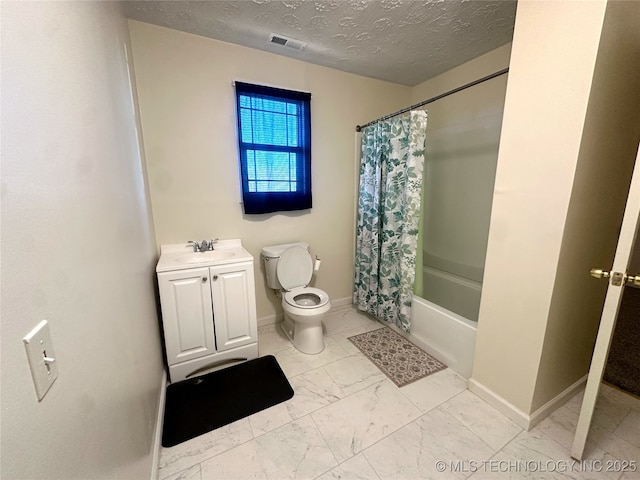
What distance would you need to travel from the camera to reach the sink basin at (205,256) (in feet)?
6.27

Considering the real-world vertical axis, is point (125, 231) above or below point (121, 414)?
above

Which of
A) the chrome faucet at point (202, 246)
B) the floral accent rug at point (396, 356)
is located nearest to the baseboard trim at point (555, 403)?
the floral accent rug at point (396, 356)

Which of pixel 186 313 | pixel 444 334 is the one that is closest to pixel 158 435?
pixel 186 313

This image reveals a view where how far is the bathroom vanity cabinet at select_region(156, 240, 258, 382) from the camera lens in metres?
1.70

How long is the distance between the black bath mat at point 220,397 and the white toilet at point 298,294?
31 centimetres

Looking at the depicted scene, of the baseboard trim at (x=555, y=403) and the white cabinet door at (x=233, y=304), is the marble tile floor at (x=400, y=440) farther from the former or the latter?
the white cabinet door at (x=233, y=304)

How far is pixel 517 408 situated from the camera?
1.48m

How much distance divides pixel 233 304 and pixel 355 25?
2.06 metres

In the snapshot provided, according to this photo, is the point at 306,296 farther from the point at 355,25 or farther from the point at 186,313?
the point at 355,25

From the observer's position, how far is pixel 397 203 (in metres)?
2.19

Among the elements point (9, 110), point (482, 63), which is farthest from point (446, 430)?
point (482, 63)

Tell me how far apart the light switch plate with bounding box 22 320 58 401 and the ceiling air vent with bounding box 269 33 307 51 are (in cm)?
216

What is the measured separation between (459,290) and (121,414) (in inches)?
101

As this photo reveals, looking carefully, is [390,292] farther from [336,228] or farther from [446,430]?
[446,430]
